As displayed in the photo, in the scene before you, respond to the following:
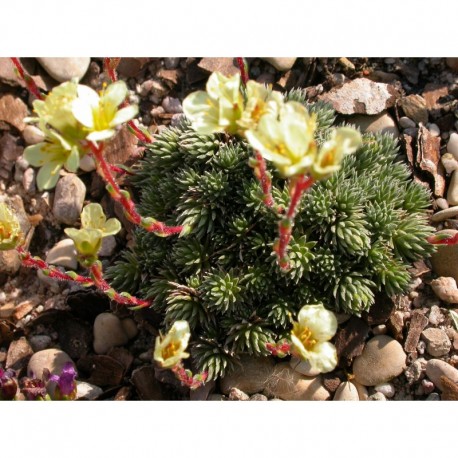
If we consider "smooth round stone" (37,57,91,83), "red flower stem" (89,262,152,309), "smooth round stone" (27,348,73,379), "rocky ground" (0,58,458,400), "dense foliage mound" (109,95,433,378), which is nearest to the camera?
"red flower stem" (89,262,152,309)

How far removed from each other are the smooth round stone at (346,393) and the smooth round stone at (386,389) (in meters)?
0.12

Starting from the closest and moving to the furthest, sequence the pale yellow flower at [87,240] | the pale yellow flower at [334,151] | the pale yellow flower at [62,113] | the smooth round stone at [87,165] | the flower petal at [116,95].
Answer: the pale yellow flower at [334,151] → the pale yellow flower at [62,113] → the flower petal at [116,95] → the pale yellow flower at [87,240] → the smooth round stone at [87,165]

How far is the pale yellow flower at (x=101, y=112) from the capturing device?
1.93 meters

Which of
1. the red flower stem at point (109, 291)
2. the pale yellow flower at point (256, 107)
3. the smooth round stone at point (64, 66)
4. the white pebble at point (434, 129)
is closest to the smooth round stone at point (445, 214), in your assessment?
the white pebble at point (434, 129)

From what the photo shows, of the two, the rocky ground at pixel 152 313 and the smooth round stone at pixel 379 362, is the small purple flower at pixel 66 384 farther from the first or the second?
the smooth round stone at pixel 379 362

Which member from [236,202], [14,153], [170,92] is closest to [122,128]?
[170,92]

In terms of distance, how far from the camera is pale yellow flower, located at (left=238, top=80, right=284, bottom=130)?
2.00 m

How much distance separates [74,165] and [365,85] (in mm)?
2082

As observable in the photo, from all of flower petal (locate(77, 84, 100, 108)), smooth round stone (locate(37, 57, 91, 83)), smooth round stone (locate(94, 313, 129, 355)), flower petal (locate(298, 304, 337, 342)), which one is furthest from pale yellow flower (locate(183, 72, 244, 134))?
smooth round stone (locate(37, 57, 91, 83))

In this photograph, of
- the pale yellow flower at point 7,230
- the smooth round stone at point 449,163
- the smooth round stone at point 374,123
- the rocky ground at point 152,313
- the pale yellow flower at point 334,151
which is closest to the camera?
the pale yellow flower at point 334,151

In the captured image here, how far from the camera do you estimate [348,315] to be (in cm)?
290

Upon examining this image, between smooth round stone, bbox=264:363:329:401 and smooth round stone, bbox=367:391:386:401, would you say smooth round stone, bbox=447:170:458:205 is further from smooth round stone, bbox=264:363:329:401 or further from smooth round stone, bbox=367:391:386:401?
smooth round stone, bbox=264:363:329:401

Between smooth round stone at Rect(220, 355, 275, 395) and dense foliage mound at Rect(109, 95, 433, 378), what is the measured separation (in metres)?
0.09

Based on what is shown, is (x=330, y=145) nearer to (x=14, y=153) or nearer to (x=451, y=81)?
(x=451, y=81)
